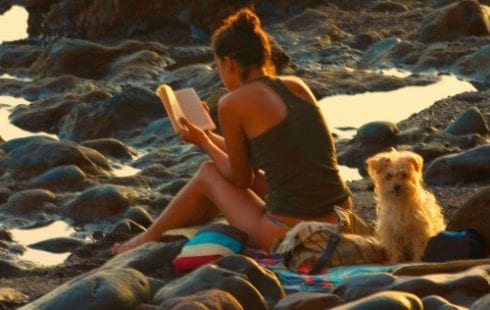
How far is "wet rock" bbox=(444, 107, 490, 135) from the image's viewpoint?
12.6m

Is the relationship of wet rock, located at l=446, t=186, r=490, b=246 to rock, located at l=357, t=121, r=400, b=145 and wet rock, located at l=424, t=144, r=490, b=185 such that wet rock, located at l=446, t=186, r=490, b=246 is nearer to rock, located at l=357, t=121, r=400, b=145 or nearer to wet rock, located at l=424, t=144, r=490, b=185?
wet rock, located at l=424, t=144, r=490, b=185

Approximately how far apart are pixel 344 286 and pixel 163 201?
17.1 ft

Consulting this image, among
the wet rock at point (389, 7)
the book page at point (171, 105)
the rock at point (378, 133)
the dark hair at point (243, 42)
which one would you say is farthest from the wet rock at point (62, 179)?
the wet rock at point (389, 7)

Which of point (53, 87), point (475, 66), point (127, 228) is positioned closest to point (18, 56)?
point (53, 87)

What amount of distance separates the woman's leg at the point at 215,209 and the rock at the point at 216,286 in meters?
0.89

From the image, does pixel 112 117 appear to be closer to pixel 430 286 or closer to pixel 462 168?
pixel 462 168

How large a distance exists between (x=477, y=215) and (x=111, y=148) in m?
6.79

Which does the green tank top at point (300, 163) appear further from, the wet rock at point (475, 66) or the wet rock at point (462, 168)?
the wet rock at point (475, 66)

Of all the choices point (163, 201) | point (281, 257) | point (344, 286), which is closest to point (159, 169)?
point (163, 201)

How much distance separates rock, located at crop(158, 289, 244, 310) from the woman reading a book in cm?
139

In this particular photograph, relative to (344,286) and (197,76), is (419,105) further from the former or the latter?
(344,286)

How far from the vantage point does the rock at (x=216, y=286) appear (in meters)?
7.01

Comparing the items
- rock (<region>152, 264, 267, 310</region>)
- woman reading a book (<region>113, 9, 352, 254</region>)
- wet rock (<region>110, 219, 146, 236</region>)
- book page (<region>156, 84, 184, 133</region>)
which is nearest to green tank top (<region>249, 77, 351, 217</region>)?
woman reading a book (<region>113, 9, 352, 254</region>)

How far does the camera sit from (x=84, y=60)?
18.5 metres
